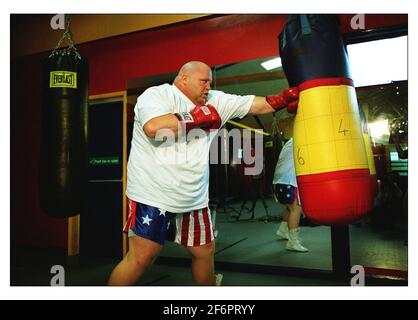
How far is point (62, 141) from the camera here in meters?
1.91

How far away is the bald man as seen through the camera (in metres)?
1.47

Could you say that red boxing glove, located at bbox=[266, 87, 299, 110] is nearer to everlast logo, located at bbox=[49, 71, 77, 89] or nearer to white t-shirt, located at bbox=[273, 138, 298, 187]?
everlast logo, located at bbox=[49, 71, 77, 89]

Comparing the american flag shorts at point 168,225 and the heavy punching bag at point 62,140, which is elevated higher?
the heavy punching bag at point 62,140

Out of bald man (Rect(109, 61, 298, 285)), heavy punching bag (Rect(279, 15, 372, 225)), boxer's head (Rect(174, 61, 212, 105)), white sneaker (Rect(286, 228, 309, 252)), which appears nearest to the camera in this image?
heavy punching bag (Rect(279, 15, 372, 225))

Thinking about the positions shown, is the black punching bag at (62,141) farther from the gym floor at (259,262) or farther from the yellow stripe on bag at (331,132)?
the yellow stripe on bag at (331,132)

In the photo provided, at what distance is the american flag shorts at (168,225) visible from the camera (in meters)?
1.53

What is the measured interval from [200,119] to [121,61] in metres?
1.98

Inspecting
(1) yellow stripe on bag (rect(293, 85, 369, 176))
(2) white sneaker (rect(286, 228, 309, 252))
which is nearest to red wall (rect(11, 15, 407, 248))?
(1) yellow stripe on bag (rect(293, 85, 369, 176))

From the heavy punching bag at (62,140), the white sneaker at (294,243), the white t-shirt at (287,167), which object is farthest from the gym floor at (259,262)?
the heavy punching bag at (62,140)

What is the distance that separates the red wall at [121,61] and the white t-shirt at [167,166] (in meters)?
1.20

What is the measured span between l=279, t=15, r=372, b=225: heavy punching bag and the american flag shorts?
56cm

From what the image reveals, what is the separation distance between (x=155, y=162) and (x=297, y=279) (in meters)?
1.49
